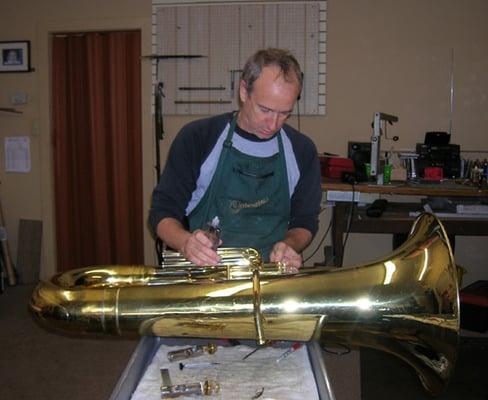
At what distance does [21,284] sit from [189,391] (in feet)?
12.7

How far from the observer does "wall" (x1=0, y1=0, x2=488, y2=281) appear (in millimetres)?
3859

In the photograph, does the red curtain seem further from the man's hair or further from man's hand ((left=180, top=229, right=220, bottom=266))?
man's hand ((left=180, top=229, right=220, bottom=266))

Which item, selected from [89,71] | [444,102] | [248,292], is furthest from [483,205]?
[89,71]

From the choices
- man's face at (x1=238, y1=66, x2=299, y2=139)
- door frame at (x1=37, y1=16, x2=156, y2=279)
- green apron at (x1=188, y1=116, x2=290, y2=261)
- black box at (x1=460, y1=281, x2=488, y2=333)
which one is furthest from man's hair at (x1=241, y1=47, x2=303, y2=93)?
door frame at (x1=37, y1=16, x2=156, y2=279)

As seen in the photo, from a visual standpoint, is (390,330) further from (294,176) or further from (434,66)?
(434,66)

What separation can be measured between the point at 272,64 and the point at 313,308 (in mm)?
785

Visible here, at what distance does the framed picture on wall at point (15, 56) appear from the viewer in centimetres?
434

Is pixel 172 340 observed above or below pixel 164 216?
below

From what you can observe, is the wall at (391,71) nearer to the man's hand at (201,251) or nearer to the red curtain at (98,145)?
the red curtain at (98,145)

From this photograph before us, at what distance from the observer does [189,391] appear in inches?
43.9

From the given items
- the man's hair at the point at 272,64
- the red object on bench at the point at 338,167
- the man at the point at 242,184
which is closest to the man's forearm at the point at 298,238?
the man at the point at 242,184

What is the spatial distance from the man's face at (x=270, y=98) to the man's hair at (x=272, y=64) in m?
0.01

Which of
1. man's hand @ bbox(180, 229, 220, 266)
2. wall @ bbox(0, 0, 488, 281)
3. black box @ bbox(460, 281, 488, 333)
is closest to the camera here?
man's hand @ bbox(180, 229, 220, 266)

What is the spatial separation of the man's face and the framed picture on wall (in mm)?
3482
